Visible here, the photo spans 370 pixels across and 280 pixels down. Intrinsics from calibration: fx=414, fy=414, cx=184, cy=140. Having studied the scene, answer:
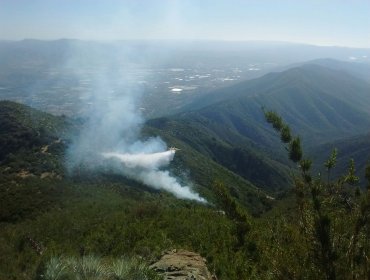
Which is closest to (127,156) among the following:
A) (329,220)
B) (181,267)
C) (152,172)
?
(152,172)


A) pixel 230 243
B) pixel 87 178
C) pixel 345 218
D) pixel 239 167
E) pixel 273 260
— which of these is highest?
pixel 345 218

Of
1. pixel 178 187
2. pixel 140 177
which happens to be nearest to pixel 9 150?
pixel 140 177

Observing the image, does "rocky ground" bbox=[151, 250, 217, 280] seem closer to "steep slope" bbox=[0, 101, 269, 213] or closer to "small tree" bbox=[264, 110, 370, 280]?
"small tree" bbox=[264, 110, 370, 280]

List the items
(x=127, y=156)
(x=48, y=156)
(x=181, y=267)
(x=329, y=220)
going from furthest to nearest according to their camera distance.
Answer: (x=127, y=156), (x=48, y=156), (x=181, y=267), (x=329, y=220)

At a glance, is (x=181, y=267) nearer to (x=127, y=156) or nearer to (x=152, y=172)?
(x=152, y=172)

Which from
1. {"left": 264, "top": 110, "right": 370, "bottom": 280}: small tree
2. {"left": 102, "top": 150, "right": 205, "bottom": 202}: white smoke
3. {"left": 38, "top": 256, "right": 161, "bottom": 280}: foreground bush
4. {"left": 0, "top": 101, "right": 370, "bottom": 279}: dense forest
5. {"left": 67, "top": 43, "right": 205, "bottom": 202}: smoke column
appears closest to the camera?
{"left": 264, "top": 110, "right": 370, "bottom": 280}: small tree

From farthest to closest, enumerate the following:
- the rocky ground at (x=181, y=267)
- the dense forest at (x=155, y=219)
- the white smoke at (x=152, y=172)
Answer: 1. the white smoke at (x=152, y=172)
2. the rocky ground at (x=181, y=267)
3. the dense forest at (x=155, y=219)

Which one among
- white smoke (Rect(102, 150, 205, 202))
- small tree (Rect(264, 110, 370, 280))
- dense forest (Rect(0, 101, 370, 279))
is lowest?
white smoke (Rect(102, 150, 205, 202))

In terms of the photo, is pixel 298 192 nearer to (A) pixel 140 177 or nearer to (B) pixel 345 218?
(B) pixel 345 218

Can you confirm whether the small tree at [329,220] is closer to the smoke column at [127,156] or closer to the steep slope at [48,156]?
the steep slope at [48,156]

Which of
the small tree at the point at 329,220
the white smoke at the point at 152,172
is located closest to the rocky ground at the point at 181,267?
the small tree at the point at 329,220

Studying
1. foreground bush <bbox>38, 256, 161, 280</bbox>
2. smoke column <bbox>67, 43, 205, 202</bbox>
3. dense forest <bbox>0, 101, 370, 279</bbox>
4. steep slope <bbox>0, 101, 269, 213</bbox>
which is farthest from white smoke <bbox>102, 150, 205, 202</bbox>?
foreground bush <bbox>38, 256, 161, 280</bbox>
